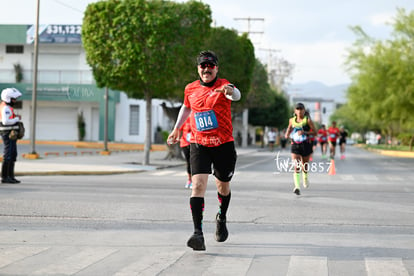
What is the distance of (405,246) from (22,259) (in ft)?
13.2

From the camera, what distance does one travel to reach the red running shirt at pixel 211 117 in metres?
7.00

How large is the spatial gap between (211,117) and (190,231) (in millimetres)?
1856

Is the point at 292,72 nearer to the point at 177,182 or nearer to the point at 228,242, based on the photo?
the point at 177,182

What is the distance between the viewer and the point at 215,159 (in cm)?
715

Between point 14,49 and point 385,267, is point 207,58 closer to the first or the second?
point 385,267

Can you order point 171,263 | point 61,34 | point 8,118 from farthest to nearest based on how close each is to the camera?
point 61,34 → point 8,118 → point 171,263

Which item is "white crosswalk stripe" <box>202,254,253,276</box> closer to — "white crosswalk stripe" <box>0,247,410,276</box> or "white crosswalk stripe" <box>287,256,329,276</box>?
"white crosswalk stripe" <box>0,247,410,276</box>

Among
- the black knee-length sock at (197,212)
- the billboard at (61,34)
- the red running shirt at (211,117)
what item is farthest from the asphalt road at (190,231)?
the billboard at (61,34)

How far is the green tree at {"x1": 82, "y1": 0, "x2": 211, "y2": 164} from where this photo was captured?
2341 cm

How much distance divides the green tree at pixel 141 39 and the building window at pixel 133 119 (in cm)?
2765

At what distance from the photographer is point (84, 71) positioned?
49.9 m

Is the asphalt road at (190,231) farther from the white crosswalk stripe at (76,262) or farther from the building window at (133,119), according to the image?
the building window at (133,119)

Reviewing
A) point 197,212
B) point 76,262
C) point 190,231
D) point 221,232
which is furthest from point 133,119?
point 76,262

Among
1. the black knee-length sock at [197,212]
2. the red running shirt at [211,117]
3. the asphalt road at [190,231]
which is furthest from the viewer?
the red running shirt at [211,117]
